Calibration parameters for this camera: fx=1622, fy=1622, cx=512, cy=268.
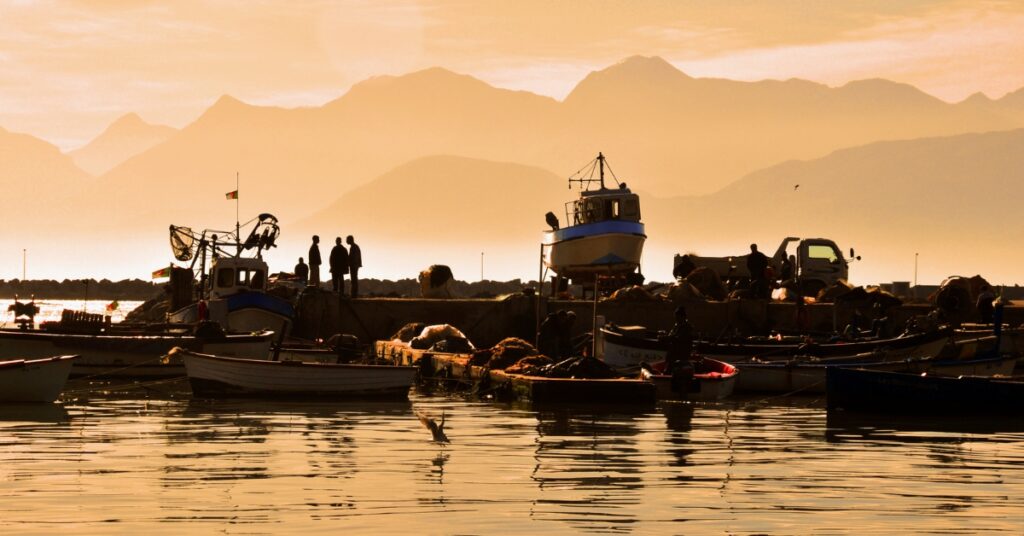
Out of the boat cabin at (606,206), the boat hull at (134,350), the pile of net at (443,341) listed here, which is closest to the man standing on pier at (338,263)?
the pile of net at (443,341)

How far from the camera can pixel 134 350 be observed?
140 feet

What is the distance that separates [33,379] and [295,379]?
18.2 feet

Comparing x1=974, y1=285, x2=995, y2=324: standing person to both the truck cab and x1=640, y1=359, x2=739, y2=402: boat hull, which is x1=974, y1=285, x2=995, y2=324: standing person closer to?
the truck cab

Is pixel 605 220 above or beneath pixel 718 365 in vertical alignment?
above

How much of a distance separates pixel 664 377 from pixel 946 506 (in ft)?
51.9

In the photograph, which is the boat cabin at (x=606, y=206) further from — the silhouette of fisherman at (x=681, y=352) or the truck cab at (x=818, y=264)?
the silhouette of fisherman at (x=681, y=352)

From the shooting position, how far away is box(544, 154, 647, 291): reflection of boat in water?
202ft

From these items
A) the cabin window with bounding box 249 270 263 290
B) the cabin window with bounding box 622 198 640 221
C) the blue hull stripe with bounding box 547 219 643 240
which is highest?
the cabin window with bounding box 622 198 640 221

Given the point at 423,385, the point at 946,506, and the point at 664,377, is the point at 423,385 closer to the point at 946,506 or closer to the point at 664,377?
the point at 664,377

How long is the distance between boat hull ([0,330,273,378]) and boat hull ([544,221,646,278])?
21.2 metres

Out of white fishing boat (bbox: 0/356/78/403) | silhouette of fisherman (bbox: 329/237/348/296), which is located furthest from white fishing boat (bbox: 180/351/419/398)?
silhouette of fisherman (bbox: 329/237/348/296)

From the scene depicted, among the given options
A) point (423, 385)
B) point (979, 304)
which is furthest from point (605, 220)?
point (423, 385)

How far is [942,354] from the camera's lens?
39.4 meters

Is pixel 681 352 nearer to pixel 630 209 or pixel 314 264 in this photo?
pixel 314 264
